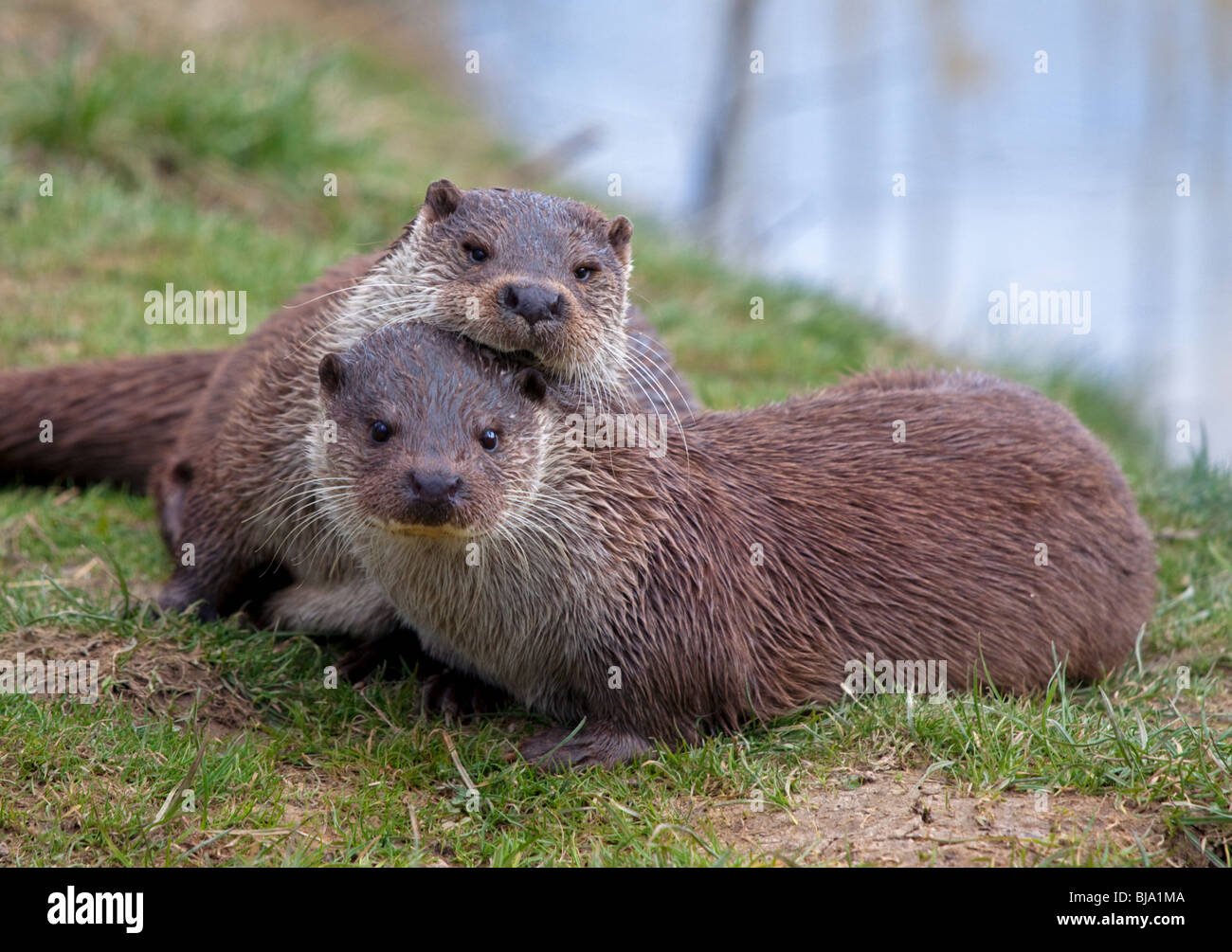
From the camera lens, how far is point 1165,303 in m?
12.2

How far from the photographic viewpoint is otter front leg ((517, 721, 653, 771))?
338 centimetres

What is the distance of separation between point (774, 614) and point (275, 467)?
1.44 meters

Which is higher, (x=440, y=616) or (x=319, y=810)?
(x=440, y=616)

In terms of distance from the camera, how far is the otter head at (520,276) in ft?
10.9

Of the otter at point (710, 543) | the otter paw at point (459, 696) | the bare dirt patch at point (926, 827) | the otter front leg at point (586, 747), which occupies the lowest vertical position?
the bare dirt patch at point (926, 827)

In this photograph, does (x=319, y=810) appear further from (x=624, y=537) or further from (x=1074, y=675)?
(x=1074, y=675)

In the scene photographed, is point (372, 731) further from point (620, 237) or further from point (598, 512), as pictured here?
point (620, 237)

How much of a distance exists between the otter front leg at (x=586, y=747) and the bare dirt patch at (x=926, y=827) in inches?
12.8

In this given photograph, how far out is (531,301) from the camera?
3.28m

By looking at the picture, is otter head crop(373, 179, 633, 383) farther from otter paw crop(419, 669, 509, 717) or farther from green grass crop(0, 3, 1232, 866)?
green grass crop(0, 3, 1232, 866)

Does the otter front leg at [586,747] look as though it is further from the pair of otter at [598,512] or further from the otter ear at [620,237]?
the otter ear at [620,237]

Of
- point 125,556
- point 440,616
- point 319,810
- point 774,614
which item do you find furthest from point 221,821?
point 125,556

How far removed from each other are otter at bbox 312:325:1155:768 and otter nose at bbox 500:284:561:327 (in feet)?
0.49

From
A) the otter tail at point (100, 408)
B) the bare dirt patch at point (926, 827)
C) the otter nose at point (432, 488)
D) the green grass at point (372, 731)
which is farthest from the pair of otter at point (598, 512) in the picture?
the otter tail at point (100, 408)
